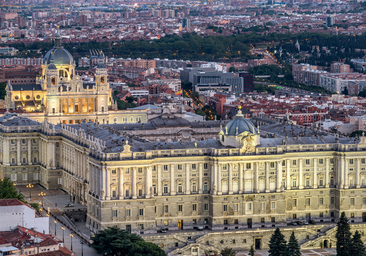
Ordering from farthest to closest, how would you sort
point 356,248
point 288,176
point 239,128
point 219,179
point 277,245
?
point 288,176 < point 239,128 < point 219,179 < point 277,245 < point 356,248

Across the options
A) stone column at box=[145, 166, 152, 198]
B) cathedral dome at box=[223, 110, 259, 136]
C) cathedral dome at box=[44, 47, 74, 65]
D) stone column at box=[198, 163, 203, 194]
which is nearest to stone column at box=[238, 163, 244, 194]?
cathedral dome at box=[223, 110, 259, 136]

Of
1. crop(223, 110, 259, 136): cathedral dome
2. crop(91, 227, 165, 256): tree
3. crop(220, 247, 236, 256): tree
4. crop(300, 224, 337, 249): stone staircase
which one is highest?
crop(223, 110, 259, 136): cathedral dome

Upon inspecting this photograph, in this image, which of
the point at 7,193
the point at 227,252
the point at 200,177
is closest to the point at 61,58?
the point at 7,193

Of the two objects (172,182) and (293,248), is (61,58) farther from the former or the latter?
(293,248)

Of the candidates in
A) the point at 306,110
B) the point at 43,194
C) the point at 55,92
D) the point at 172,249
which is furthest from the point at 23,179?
the point at 306,110

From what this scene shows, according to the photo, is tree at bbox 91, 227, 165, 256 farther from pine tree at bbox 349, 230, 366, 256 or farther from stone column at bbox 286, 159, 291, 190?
stone column at bbox 286, 159, 291, 190
